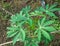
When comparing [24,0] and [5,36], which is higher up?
[24,0]

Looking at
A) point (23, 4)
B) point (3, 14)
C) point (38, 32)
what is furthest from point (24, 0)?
point (38, 32)

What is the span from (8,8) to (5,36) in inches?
15.7

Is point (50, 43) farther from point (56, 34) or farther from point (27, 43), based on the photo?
point (27, 43)

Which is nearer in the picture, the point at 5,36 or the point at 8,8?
the point at 5,36

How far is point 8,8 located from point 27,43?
2.57ft

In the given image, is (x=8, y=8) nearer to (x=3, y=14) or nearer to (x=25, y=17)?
(x=3, y=14)

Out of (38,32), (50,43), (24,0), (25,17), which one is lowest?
(50,43)

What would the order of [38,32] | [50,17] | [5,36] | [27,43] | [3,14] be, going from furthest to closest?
[3,14]
[5,36]
[50,17]
[27,43]
[38,32]

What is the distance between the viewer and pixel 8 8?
8.39 ft

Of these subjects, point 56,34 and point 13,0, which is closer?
point 56,34

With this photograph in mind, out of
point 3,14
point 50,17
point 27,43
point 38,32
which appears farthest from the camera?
point 3,14

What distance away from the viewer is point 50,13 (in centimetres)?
195

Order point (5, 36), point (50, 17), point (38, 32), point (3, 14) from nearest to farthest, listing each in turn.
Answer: point (38, 32) < point (50, 17) < point (5, 36) < point (3, 14)

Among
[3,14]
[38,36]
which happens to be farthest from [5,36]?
[38,36]
